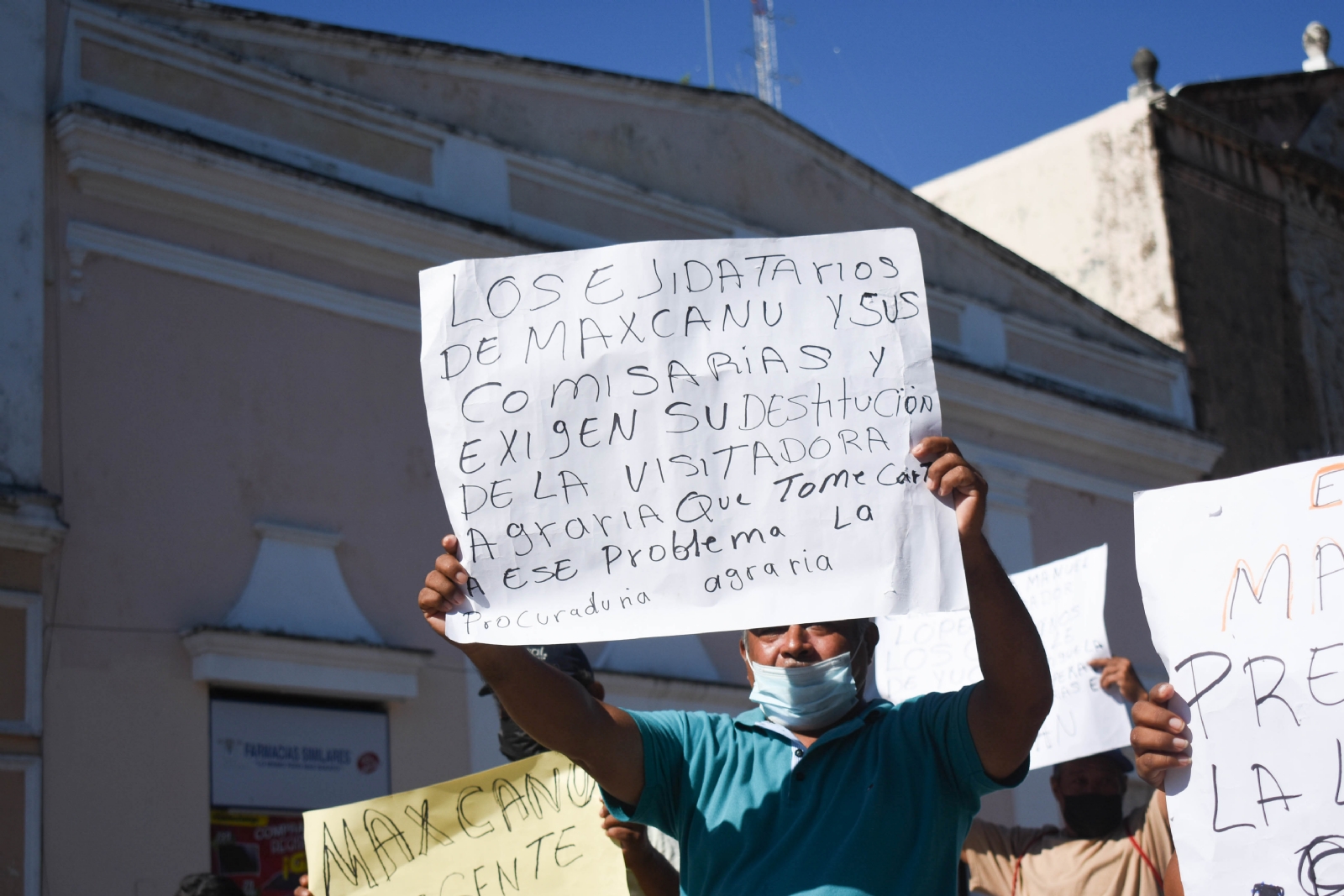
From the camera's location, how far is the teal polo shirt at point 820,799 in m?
2.53

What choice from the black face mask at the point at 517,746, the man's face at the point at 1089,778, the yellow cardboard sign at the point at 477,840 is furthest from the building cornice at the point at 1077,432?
the yellow cardboard sign at the point at 477,840

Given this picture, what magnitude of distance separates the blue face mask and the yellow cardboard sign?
3.06 ft

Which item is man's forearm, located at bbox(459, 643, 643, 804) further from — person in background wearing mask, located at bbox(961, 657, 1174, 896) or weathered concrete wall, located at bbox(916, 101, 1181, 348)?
weathered concrete wall, located at bbox(916, 101, 1181, 348)

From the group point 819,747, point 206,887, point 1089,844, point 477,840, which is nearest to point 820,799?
point 819,747

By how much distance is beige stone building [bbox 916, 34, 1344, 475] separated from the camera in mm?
14516

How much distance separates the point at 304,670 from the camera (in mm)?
7859

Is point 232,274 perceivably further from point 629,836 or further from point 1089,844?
point 629,836

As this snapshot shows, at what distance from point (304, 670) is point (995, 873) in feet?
14.3

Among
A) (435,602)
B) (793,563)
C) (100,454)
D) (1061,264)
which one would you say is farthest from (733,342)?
(1061,264)

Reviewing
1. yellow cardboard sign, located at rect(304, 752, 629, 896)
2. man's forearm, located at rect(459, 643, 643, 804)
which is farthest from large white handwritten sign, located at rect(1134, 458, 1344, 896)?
yellow cardboard sign, located at rect(304, 752, 629, 896)

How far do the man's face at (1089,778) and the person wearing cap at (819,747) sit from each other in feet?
6.28

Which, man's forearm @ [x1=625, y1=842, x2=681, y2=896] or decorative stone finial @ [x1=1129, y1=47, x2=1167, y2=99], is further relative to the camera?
decorative stone finial @ [x1=1129, y1=47, x2=1167, y2=99]

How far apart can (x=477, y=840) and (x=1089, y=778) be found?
1.86 metres

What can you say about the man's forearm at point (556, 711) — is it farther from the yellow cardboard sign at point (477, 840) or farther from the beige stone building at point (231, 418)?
the beige stone building at point (231, 418)
